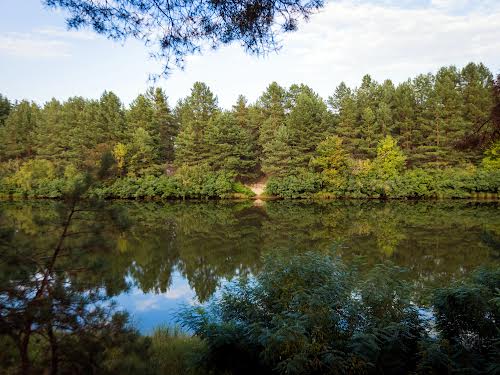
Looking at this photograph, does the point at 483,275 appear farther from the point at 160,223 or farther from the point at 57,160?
the point at 57,160

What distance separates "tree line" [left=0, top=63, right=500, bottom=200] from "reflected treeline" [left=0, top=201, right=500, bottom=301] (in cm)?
851

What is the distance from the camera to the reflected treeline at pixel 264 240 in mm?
3621

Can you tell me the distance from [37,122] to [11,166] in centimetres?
575

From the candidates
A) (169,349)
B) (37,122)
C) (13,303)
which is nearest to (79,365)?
(13,303)

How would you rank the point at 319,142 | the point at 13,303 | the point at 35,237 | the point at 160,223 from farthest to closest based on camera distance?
the point at 319,142 → the point at 160,223 → the point at 35,237 → the point at 13,303

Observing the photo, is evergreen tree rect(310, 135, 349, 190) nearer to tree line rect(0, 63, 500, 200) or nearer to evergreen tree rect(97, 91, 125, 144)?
tree line rect(0, 63, 500, 200)

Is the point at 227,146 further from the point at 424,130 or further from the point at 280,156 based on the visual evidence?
the point at 424,130

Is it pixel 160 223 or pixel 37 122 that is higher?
pixel 37 122

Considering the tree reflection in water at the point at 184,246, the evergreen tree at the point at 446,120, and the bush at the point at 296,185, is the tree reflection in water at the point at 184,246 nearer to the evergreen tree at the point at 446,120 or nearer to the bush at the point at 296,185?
the bush at the point at 296,185

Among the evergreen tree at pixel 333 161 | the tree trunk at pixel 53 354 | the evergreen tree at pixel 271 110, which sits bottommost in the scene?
the tree trunk at pixel 53 354

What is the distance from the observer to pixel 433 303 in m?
5.27

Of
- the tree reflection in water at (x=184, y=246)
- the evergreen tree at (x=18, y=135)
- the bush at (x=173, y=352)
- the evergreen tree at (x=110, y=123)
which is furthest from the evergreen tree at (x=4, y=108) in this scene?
the bush at (x=173, y=352)

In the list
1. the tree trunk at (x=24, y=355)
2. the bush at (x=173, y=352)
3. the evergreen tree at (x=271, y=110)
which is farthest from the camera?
the evergreen tree at (x=271, y=110)

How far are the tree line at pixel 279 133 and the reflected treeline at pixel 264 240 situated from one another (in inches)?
335
